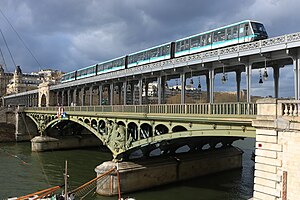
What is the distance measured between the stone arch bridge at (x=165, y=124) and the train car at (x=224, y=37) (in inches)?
226

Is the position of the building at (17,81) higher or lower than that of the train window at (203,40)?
higher

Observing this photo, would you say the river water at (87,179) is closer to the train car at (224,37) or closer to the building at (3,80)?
the train car at (224,37)

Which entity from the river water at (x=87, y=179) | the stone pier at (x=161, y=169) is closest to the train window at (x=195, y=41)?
the stone pier at (x=161, y=169)

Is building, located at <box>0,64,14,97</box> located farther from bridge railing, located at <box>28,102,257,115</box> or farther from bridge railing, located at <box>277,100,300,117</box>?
bridge railing, located at <box>277,100,300,117</box>

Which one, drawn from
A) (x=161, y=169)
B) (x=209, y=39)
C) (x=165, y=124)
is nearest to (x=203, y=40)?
(x=209, y=39)

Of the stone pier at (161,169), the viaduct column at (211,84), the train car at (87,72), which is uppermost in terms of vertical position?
the train car at (87,72)

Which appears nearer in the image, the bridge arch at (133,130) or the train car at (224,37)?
the train car at (224,37)

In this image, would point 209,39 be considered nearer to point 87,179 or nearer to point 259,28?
point 259,28

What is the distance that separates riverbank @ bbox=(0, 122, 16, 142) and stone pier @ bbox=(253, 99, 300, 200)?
192 feet

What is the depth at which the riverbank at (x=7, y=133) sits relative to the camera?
202ft

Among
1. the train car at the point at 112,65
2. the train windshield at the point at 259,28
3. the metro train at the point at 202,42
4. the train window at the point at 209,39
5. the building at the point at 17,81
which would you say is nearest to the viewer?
the train windshield at the point at 259,28

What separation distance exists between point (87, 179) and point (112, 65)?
16.5m

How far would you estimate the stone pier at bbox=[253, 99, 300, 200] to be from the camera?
1190 cm

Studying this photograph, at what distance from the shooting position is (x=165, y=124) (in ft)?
71.2
